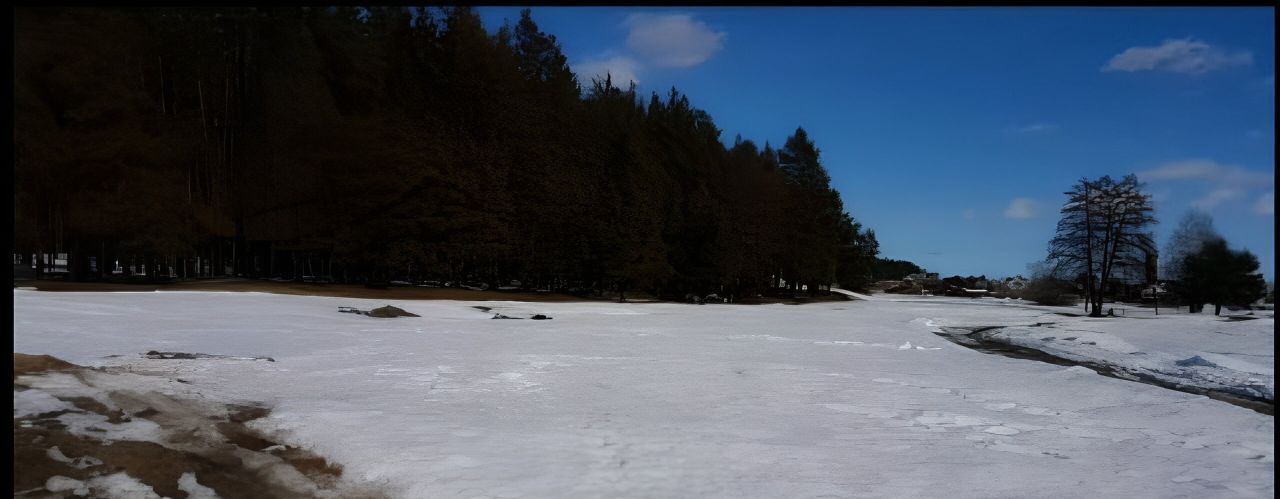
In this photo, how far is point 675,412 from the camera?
24.4 ft

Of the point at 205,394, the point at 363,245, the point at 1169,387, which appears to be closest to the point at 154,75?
the point at 363,245

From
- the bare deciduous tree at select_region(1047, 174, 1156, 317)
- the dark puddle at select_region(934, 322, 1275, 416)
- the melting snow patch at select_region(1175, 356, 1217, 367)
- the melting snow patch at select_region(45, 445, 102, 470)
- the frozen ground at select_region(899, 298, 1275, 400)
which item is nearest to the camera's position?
the melting snow patch at select_region(45, 445, 102, 470)

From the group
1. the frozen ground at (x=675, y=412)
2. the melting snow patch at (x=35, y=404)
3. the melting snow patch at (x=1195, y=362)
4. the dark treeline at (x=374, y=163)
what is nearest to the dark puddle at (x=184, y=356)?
the frozen ground at (x=675, y=412)

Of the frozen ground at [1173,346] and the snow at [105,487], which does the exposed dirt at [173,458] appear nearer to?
the snow at [105,487]

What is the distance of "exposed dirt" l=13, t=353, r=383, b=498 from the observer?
4691 mm

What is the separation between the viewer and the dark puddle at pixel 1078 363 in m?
9.13

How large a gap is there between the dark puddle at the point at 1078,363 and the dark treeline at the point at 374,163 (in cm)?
1597

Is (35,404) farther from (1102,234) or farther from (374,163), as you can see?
(1102,234)

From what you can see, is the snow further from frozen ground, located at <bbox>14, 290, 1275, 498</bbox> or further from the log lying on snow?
the log lying on snow

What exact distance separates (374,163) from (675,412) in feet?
73.8

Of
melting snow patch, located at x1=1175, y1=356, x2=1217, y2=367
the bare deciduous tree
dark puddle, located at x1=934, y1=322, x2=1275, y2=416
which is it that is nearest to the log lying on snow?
dark puddle, located at x1=934, y1=322, x2=1275, y2=416

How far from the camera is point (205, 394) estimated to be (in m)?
7.28

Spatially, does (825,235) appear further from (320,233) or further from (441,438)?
(441,438)

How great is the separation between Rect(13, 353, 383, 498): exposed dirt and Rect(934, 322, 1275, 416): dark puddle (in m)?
9.39
